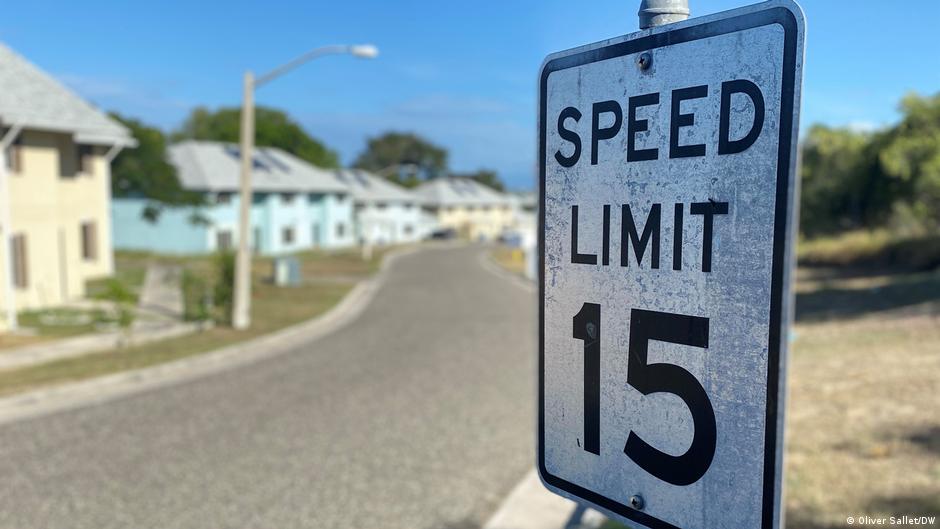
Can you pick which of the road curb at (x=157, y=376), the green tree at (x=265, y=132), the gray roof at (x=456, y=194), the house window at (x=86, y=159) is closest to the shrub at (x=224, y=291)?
the road curb at (x=157, y=376)

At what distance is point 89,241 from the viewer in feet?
87.6

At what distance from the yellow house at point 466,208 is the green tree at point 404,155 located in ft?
87.5

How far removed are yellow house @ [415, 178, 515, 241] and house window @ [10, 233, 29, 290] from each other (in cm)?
6418

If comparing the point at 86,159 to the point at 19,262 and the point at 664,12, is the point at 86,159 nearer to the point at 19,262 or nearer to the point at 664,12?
the point at 19,262

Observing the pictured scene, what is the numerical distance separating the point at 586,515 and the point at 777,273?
5.54 m

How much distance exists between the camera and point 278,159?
56281 mm

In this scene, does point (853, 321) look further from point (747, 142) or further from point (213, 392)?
point (747, 142)

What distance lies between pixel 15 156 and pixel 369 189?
50.8 m

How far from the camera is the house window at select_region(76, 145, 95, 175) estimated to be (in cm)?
2584

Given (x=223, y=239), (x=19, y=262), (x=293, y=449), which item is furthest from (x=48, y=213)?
(x=223, y=239)

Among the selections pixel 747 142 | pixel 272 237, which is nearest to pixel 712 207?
pixel 747 142

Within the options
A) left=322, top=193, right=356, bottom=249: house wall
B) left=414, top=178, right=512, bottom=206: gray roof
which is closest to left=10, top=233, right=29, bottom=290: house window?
left=322, top=193, right=356, bottom=249: house wall

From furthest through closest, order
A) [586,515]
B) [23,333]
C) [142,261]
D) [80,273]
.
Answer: [142,261]
[80,273]
[23,333]
[586,515]

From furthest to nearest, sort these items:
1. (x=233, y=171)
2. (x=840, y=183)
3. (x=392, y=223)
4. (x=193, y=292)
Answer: (x=392, y=223) < (x=233, y=171) < (x=840, y=183) < (x=193, y=292)
